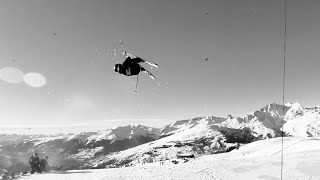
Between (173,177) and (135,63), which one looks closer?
(135,63)

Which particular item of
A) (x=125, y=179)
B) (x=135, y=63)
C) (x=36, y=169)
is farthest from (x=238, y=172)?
(x=36, y=169)

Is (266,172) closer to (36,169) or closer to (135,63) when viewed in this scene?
(135,63)

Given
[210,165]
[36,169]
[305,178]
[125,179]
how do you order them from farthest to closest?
[36,169] → [210,165] → [125,179] → [305,178]

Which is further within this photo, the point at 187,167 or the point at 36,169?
the point at 36,169

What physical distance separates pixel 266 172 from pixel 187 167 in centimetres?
1036

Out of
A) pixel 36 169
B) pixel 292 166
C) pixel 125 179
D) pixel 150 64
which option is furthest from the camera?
pixel 36 169

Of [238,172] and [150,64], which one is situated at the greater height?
[150,64]

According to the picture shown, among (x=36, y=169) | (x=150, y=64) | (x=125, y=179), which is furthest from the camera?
(x=36, y=169)

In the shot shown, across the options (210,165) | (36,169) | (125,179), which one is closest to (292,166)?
(210,165)

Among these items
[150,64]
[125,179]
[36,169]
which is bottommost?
[36,169]

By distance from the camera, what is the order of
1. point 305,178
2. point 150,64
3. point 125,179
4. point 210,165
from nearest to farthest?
point 150,64 < point 305,178 < point 125,179 < point 210,165

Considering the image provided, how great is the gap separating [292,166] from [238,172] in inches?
303

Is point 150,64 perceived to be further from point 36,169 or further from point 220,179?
point 36,169

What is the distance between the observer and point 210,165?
44344mm
